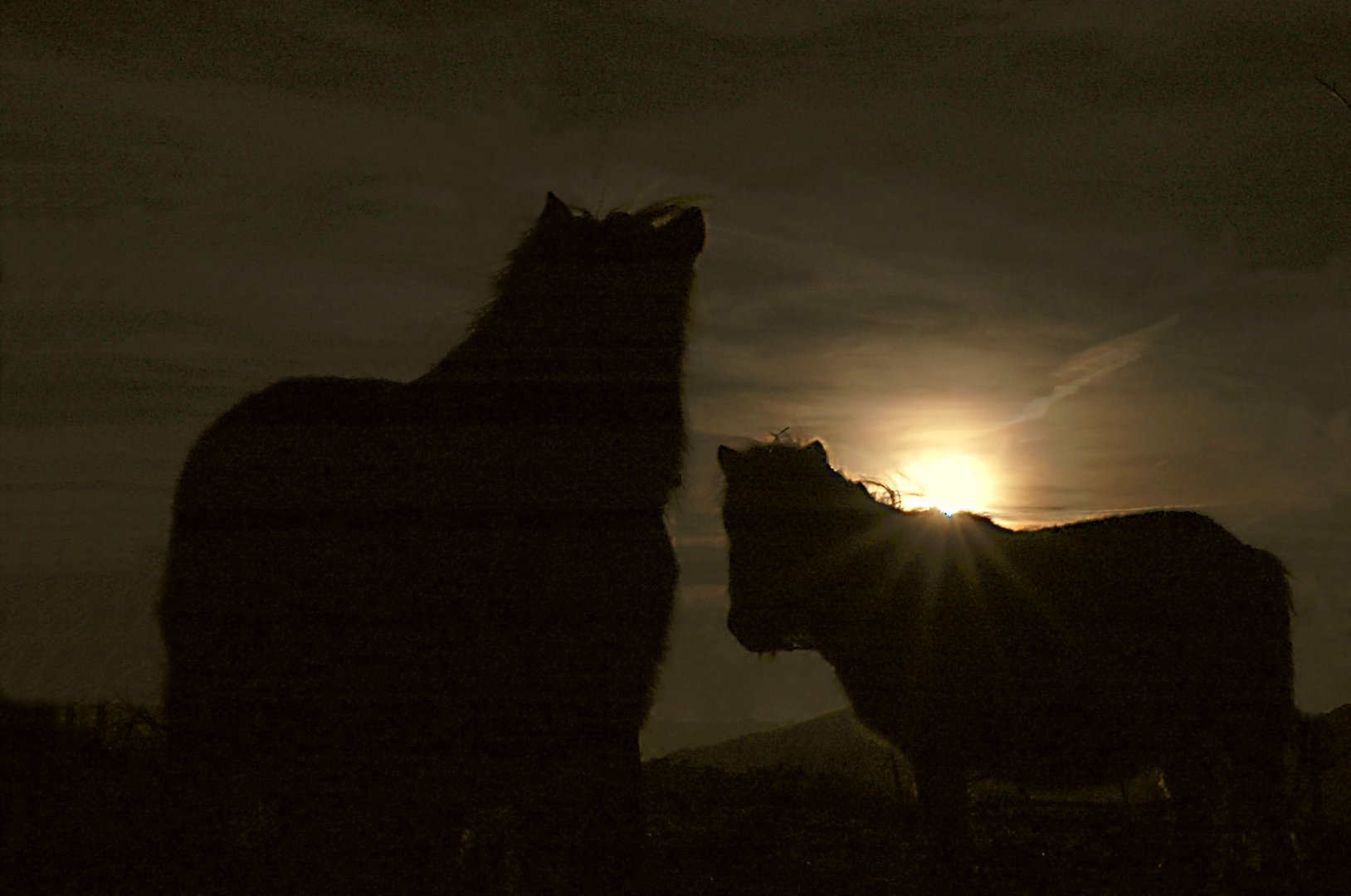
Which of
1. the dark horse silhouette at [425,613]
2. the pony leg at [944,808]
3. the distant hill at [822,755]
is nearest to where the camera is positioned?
the dark horse silhouette at [425,613]

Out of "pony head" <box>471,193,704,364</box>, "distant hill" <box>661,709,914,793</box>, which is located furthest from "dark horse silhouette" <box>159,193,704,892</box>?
"distant hill" <box>661,709,914,793</box>

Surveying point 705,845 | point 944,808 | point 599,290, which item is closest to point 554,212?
point 599,290

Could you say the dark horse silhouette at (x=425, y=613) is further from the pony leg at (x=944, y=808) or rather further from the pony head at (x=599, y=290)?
the pony leg at (x=944, y=808)

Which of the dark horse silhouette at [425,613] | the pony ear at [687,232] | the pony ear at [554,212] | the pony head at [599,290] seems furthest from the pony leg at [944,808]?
the pony ear at [554,212]

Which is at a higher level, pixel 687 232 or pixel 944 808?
pixel 687 232

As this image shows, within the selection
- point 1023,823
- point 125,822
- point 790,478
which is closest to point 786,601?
point 790,478

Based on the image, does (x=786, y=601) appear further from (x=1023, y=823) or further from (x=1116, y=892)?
(x=1116, y=892)

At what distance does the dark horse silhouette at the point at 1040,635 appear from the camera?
215 inches

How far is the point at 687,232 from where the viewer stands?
157 inches

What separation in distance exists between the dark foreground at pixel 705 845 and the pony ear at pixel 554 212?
2944 millimetres

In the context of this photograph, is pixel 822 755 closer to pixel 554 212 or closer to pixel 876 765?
pixel 876 765

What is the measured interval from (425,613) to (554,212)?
6.54ft

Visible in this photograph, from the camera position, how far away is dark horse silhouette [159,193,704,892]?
10.6 feet

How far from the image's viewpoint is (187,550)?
3.50m
